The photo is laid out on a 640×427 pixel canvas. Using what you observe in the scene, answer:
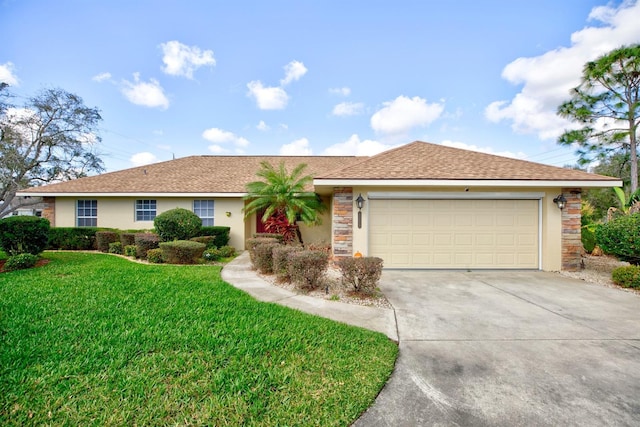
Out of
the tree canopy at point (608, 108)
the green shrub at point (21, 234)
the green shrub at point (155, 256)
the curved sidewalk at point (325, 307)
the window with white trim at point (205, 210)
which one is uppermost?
the tree canopy at point (608, 108)

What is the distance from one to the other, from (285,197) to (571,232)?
30.4 feet

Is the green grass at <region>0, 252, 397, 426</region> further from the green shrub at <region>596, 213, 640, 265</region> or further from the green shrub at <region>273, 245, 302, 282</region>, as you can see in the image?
the green shrub at <region>596, 213, 640, 265</region>

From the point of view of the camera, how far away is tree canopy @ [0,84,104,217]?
17.2 metres

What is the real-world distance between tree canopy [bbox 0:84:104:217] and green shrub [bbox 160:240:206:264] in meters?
18.4

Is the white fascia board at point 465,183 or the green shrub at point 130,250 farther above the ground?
the white fascia board at point 465,183

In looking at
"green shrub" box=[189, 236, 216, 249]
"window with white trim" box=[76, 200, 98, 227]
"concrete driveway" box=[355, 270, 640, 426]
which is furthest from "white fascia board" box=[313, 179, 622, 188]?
"window with white trim" box=[76, 200, 98, 227]

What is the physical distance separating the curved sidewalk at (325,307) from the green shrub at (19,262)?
201 inches

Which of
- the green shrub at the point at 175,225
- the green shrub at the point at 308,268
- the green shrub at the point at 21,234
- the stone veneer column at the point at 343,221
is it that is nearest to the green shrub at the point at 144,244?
the green shrub at the point at 175,225

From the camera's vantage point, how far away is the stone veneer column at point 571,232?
Answer: 7.80 m

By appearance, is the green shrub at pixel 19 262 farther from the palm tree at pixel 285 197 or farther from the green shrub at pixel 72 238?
the palm tree at pixel 285 197

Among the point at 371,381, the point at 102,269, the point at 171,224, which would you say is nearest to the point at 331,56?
the point at 171,224

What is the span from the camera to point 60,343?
3.09m

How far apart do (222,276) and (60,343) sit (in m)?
3.60

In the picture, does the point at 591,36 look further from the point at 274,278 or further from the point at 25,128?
the point at 25,128
